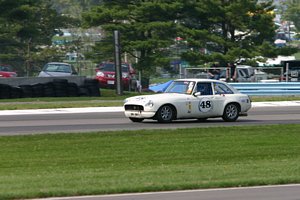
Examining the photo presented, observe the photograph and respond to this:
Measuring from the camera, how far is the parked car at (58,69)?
42.0 metres

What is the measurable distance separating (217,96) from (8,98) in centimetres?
1457

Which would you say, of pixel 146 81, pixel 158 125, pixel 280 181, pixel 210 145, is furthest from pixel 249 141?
pixel 146 81

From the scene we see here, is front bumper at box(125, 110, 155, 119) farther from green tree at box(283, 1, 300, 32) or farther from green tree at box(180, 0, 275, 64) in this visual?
green tree at box(283, 1, 300, 32)

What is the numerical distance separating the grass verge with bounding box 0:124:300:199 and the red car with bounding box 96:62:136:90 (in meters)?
22.2

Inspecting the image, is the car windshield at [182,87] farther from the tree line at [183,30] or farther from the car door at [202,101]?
the tree line at [183,30]

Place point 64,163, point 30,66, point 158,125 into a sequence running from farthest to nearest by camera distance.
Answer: point 30,66, point 158,125, point 64,163

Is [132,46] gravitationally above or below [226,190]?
above

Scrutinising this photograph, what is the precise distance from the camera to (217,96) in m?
24.8

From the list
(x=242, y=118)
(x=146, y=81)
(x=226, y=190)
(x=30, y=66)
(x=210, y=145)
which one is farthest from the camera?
(x=146, y=81)

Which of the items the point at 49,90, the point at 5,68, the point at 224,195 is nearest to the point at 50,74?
the point at 5,68

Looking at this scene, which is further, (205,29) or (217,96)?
(205,29)

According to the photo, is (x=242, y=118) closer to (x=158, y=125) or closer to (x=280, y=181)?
(x=158, y=125)

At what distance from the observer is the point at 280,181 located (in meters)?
13.1

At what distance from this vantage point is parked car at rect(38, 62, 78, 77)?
42031 mm
